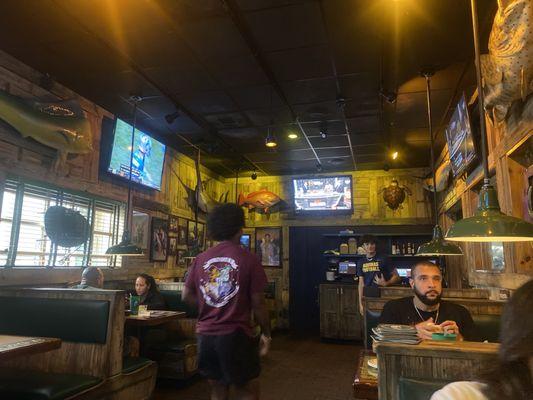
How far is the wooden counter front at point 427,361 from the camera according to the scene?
1524mm

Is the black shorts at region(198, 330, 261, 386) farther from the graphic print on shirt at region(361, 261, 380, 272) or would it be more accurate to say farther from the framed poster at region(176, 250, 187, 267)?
the framed poster at region(176, 250, 187, 267)

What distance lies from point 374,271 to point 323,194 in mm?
3416

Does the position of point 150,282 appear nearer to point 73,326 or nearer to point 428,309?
point 73,326

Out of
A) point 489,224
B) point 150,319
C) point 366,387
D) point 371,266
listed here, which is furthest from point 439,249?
point 150,319

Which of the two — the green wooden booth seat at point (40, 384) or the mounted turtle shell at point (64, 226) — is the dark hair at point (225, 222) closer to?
the green wooden booth seat at point (40, 384)

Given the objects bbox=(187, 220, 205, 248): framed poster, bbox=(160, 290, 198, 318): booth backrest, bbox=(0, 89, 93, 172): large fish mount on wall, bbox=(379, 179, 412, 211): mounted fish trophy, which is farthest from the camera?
bbox=(379, 179, 412, 211): mounted fish trophy

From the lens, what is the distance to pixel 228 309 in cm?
236

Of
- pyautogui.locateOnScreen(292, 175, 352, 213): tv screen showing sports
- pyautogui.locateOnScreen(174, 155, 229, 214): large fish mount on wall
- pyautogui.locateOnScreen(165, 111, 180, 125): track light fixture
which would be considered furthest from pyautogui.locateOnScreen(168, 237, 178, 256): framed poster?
pyautogui.locateOnScreen(292, 175, 352, 213): tv screen showing sports

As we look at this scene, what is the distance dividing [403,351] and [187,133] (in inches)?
209

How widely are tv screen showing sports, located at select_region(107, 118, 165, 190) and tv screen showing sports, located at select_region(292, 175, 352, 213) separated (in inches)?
132

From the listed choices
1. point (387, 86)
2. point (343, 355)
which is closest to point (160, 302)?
point (343, 355)

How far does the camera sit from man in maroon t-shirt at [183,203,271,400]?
230cm

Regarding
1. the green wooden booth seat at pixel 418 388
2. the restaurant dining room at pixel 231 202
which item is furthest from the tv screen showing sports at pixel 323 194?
the green wooden booth seat at pixel 418 388

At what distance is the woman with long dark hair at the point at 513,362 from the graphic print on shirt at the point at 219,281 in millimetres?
1485
